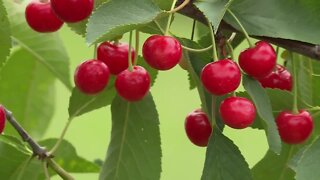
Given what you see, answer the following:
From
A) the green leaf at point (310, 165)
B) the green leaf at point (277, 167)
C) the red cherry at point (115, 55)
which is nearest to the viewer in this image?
the green leaf at point (310, 165)

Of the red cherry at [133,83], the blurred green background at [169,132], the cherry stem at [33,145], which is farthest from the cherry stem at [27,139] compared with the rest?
the blurred green background at [169,132]

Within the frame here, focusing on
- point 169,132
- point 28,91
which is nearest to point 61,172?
point 28,91

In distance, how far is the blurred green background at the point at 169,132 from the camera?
7.21 metres

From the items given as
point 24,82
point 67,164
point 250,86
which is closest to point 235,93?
point 250,86

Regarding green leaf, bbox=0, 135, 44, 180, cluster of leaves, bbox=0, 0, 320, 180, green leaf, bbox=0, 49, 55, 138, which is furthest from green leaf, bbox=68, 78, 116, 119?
green leaf, bbox=0, 49, 55, 138

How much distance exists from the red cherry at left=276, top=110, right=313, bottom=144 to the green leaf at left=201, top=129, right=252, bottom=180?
7cm

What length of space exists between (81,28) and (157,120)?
18cm

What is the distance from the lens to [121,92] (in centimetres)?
122

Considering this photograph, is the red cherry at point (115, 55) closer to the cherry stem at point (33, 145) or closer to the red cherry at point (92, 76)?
the red cherry at point (92, 76)

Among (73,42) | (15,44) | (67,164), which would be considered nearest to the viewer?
(67,164)

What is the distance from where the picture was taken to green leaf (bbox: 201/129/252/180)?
3.97 ft

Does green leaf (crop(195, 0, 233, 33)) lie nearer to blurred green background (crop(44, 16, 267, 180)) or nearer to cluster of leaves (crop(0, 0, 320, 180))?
cluster of leaves (crop(0, 0, 320, 180))

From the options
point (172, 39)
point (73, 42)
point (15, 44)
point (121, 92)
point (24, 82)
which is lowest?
point (73, 42)

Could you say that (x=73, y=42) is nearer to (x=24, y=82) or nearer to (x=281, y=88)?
(x=24, y=82)
